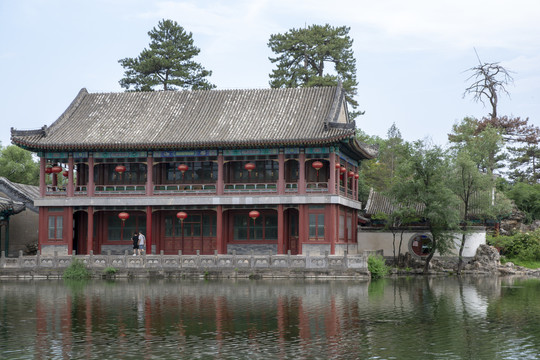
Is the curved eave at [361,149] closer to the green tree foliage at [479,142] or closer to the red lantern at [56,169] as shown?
the green tree foliage at [479,142]

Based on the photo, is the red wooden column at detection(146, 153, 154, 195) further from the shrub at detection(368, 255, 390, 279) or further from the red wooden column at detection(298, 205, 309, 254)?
the shrub at detection(368, 255, 390, 279)

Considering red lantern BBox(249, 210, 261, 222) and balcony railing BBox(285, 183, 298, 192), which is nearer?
balcony railing BBox(285, 183, 298, 192)

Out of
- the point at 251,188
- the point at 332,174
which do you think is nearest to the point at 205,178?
the point at 251,188

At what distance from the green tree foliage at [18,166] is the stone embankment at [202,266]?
2947 centimetres

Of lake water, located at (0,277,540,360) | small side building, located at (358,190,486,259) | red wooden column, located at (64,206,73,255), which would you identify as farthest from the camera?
small side building, located at (358,190,486,259)

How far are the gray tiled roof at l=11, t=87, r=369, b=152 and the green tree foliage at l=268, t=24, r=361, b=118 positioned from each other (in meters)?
14.3

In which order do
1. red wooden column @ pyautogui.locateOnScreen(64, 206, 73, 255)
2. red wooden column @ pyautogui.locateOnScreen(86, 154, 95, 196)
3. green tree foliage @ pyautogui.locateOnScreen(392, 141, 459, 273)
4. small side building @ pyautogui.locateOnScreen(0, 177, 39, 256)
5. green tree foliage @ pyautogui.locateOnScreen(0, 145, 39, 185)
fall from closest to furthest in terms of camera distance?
1. green tree foliage @ pyautogui.locateOnScreen(392, 141, 459, 273)
2. red wooden column @ pyautogui.locateOnScreen(64, 206, 73, 255)
3. red wooden column @ pyautogui.locateOnScreen(86, 154, 95, 196)
4. small side building @ pyautogui.locateOnScreen(0, 177, 39, 256)
5. green tree foliage @ pyautogui.locateOnScreen(0, 145, 39, 185)

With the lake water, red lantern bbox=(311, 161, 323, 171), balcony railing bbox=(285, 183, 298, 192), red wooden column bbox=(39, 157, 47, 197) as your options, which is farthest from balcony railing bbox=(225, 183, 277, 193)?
red wooden column bbox=(39, 157, 47, 197)

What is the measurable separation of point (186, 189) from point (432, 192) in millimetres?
13968

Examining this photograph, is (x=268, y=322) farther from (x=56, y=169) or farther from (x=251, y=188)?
(x=56, y=169)

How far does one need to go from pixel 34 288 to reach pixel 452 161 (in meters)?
23.7

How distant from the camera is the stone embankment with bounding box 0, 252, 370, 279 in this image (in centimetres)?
3650

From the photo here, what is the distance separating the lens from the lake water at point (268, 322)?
56.6 ft

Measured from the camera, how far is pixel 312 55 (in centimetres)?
6178
